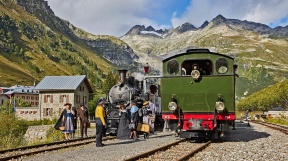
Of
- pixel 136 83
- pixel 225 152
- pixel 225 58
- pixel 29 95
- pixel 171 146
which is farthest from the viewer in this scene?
pixel 29 95

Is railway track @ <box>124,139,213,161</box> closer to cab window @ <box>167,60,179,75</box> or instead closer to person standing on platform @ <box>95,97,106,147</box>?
person standing on platform @ <box>95,97,106,147</box>

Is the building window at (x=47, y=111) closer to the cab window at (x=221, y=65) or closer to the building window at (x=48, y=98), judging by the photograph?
the building window at (x=48, y=98)

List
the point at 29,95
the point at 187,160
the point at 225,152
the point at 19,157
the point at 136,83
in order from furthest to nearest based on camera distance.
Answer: the point at 29,95, the point at 136,83, the point at 225,152, the point at 19,157, the point at 187,160

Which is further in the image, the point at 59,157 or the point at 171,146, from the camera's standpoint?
the point at 171,146

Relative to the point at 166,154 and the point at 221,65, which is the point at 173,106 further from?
the point at 166,154

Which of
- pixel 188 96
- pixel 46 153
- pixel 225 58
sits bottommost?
pixel 46 153

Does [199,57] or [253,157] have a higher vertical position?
[199,57]

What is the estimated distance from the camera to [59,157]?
34.4ft

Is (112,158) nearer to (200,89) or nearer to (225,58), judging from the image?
(200,89)

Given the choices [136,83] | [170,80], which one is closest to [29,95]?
[136,83]

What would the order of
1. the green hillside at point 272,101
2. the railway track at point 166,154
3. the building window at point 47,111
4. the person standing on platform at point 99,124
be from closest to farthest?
the railway track at point 166,154 → the person standing on platform at point 99,124 → the building window at point 47,111 → the green hillside at point 272,101

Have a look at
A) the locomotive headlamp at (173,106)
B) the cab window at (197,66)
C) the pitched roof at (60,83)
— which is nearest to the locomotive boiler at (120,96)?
the locomotive headlamp at (173,106)

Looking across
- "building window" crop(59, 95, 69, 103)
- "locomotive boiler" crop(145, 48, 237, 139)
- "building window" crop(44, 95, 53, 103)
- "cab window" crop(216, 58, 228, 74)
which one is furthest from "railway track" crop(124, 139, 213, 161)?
"building window" crop(44, 95, 53, 103)

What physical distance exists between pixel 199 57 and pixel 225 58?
3.69 ft
